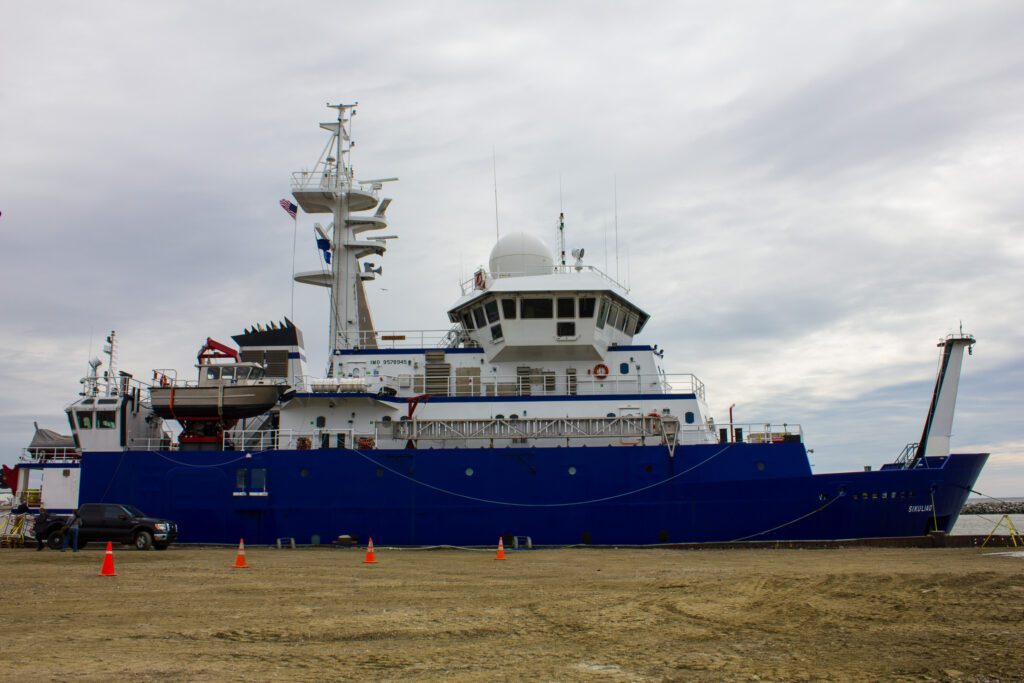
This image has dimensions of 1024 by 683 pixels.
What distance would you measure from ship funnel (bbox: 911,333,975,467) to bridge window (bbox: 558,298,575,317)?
10242mm

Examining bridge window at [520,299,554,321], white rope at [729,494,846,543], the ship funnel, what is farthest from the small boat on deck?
the ship funnel

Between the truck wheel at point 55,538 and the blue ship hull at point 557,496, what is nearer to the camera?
the blue ship hull at point 557,496

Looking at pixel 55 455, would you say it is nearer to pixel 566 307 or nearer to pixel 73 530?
pixel 73 530

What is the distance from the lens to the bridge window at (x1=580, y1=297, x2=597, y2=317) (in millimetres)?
24078

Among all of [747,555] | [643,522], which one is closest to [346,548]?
[643,522]

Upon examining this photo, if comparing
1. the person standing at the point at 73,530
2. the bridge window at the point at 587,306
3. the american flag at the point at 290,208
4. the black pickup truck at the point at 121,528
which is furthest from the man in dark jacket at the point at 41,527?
the bridge window at the point at 587,306

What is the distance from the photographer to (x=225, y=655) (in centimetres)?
755

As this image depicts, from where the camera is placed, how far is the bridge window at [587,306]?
24.1 m

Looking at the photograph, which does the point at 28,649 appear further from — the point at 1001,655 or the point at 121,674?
the point at 1001,655

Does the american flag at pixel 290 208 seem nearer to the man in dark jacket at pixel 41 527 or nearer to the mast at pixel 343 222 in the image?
the mast at pixel 343 222

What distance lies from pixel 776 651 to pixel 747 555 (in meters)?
12.0

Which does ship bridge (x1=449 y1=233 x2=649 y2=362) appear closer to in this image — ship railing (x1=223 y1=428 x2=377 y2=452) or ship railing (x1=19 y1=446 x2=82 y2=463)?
ship railing (x1=223 y1=428 x2=377 y2=452)

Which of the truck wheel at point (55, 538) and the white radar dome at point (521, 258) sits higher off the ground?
the white radar dome at point (521, 258)

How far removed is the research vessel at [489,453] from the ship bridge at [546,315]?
6 cm
